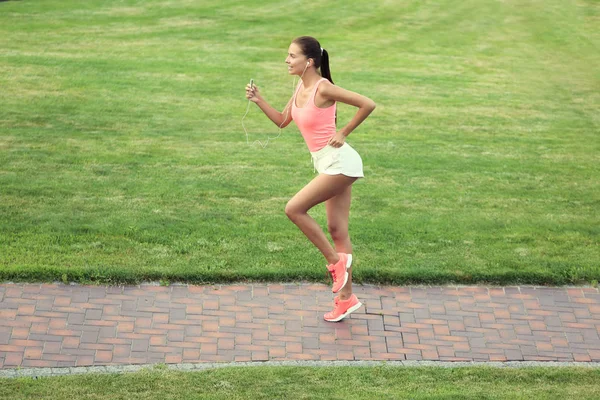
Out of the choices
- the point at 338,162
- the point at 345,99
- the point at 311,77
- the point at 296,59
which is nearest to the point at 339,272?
the point at 338,162

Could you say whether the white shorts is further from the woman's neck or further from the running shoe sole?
the running shoe sole

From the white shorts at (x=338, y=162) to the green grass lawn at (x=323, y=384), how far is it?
55.4 inches

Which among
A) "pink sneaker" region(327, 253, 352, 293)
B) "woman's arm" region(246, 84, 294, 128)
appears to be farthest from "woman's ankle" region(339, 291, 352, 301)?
"woman's arm" region(246, 84, 294, 128)

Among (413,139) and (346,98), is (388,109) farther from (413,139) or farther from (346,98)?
(346,98)

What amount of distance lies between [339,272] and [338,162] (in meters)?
0.88

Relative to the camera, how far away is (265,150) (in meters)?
11.2

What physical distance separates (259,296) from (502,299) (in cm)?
205

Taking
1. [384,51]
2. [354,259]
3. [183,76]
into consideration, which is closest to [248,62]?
[183,76]

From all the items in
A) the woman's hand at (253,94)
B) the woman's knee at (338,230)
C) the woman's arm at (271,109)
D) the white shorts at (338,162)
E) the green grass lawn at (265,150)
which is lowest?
the green grass lawn at (265,150)

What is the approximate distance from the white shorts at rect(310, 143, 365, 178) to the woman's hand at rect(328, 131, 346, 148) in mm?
39

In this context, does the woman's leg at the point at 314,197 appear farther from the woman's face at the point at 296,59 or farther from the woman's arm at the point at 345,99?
the woman's face at the point at 296,59

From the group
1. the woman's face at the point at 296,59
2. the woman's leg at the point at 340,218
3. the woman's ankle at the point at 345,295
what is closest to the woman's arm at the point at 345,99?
the woman's face at the point at 296,59

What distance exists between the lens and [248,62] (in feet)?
52.2

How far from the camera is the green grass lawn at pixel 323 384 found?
559 cm
